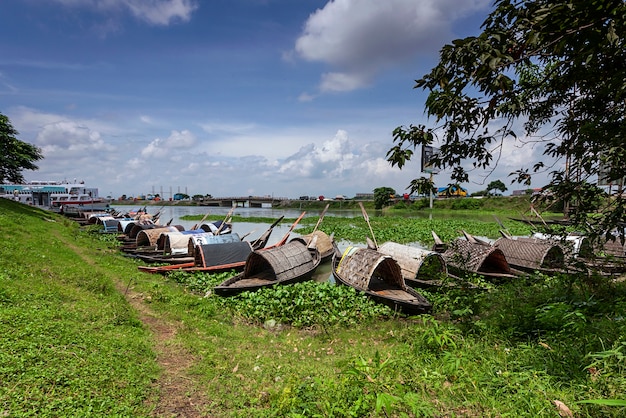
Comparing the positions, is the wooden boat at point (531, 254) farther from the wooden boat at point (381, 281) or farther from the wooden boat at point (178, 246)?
the wooden boat at point (178, 246)

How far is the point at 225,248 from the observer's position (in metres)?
12.8

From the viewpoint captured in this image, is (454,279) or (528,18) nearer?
(528,18)

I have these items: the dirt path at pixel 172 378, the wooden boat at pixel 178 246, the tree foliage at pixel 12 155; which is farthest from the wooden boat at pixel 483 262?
the tree foliage at pixel 12 155

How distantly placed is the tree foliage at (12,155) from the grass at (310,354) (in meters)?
28.3

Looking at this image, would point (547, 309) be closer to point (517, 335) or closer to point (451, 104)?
point (517, 335)

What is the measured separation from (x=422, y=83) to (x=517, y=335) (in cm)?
446

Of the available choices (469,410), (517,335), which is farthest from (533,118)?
(469,410)

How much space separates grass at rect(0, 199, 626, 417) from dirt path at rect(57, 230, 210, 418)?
0.13 feet

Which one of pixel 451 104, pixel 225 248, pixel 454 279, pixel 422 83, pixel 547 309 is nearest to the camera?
pixel 451 104

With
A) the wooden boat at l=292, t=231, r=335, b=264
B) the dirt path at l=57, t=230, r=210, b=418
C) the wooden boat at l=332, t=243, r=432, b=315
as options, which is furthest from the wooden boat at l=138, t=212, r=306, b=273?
the dirt path at l=57, t=230, r=210, b=418

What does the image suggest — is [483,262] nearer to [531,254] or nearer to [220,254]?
[531,254]

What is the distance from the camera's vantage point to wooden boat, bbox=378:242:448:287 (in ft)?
34.5

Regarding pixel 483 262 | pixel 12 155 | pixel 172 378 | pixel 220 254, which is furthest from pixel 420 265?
pixel 12 155

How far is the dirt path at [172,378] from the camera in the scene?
399 centimetres
